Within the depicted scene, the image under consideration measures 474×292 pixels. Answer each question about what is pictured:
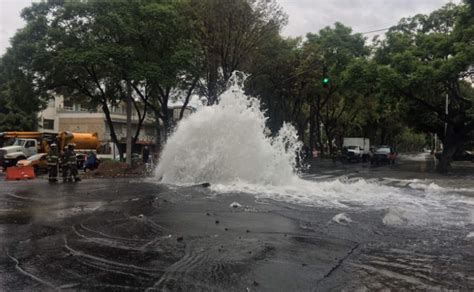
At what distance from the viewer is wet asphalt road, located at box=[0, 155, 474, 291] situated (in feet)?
17.8

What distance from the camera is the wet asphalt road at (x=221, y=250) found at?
17.8 ft

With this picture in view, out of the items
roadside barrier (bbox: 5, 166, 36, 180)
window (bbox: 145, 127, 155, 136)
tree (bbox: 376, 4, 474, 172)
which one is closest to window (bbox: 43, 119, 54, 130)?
window (bbox: 145, 127, 155, 136)

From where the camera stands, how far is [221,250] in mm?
6875

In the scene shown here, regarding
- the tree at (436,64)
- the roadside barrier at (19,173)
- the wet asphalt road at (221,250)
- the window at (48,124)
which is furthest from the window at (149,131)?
the wet asphalt road at (221,250)

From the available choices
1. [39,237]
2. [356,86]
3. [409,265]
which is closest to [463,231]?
[409,265]

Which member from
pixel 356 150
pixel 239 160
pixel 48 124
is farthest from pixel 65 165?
pixel 48 124

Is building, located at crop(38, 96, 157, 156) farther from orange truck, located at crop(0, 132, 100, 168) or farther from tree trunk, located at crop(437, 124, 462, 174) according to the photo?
tree trunk, located at crop(437, 124, 462, 174)

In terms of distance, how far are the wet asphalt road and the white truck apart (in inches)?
1524

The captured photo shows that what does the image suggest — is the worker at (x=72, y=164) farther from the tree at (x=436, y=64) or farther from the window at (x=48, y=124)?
the window at (x=48, y=124)

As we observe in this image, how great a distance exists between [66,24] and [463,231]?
25.7m

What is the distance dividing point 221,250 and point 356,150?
1769 inches

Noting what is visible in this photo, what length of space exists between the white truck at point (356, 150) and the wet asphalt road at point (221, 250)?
38.7m

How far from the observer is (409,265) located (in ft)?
20.6

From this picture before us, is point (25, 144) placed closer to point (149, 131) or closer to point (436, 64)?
point (436, 64)
